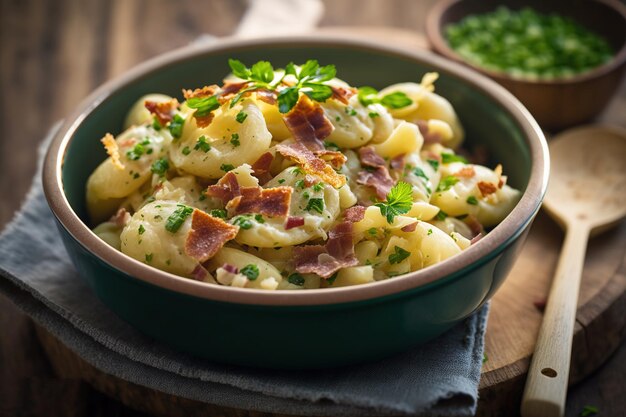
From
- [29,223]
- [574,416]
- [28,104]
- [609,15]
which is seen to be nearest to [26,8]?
[28,104]

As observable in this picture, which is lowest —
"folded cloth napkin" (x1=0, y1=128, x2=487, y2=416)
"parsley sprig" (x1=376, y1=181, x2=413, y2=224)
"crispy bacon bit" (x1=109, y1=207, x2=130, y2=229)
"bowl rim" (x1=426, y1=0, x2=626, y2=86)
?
"folded cloth napkin" (x1=0, y1=128, x2=487, y2=416)

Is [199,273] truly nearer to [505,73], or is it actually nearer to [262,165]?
[262,165]

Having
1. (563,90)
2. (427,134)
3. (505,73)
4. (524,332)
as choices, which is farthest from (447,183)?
(505,73)

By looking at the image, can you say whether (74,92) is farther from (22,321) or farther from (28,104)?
(22,321)

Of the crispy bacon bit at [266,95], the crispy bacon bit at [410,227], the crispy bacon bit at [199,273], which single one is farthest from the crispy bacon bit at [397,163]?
the crispy bacon bit at [199,273]

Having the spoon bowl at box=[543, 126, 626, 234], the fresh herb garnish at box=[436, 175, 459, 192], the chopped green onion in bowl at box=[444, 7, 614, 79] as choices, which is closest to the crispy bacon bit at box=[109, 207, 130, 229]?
the fresh herb garnish at box=[436, 175, 459, 192]

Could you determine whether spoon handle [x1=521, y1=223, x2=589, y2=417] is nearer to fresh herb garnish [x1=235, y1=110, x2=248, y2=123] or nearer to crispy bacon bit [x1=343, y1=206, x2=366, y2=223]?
crispy bacon bit [x1=343, y1=206, x2=366, y2=223]
